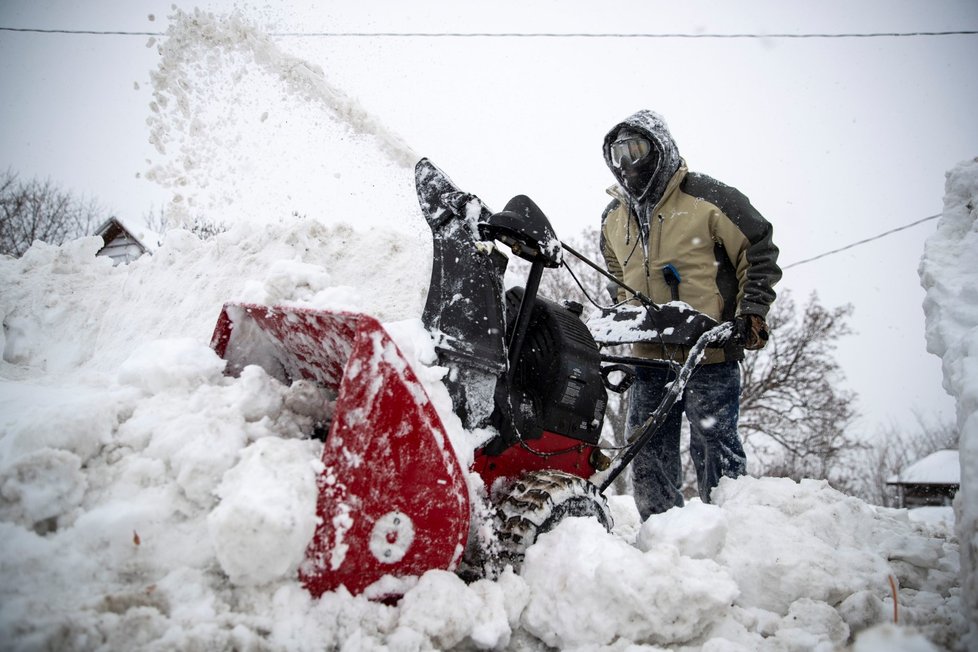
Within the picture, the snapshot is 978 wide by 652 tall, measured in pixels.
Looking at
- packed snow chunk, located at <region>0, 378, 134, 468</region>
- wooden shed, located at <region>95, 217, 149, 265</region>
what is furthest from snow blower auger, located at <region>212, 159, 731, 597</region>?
wooden shed, located at <region>95, 217, 149, 265</region>

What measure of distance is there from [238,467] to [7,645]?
23.6 inches

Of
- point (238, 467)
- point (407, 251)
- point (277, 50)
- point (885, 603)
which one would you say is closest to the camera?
point (238, 467)

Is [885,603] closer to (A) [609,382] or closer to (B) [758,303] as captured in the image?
(A) [609,382]

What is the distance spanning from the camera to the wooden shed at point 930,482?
21.4 meters

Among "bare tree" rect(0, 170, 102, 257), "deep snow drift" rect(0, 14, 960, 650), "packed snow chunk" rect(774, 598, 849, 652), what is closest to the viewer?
"deep snow drift" rect(0, 14, 960, 650)

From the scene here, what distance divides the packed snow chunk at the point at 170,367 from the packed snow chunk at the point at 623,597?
1449 mm

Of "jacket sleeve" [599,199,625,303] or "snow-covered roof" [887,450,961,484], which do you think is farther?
"snow-covered roof" [887,450,961,484]

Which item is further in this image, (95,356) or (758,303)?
(95,356)

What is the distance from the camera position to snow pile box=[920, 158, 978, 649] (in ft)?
5.07

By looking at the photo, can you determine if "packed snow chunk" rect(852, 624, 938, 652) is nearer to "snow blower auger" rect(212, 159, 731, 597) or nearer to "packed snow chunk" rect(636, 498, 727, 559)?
"packed snow chunk" rect(636, 498, 727, 559)

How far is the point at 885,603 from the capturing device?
1.88 metres

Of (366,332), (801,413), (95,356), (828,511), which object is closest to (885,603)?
(828,511)

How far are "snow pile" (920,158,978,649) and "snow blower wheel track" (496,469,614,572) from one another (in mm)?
1199

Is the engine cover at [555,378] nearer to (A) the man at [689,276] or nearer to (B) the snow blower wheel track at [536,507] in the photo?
(B) the snow blower wheel track at [536,507]
